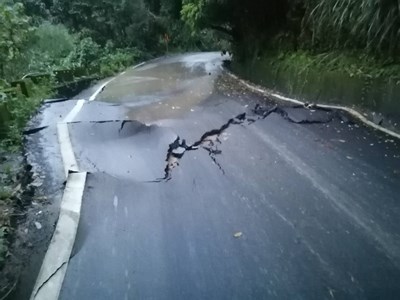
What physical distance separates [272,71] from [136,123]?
6.14m

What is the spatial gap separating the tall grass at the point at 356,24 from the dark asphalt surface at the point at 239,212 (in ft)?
5.59

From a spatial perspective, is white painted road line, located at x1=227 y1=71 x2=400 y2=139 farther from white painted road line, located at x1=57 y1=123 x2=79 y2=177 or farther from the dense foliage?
white painted road line, located at x1=57 y1=123 x2=79 y2=177

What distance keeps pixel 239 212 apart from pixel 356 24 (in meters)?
5.75

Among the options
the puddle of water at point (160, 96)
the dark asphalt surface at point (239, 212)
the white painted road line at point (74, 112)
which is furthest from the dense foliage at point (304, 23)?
the white painted road line at point (74, 112)

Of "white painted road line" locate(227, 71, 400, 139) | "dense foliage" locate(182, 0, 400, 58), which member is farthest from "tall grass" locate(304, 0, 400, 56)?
"white painted road line" locate(227, 71, 400, 139)

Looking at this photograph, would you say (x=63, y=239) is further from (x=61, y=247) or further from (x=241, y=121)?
(x=241, y=121)

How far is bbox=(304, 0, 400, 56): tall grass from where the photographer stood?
24.6ft

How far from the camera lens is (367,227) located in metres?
4.17

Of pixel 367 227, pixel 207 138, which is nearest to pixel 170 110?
pixel 207 138

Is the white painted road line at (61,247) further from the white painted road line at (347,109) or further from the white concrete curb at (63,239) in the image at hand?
the white painted road line at (347,109)

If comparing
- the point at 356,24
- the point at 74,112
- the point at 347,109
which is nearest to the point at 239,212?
the point at 347,109

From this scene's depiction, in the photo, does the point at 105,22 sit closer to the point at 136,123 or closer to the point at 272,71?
the point at 272,71

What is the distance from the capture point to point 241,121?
29.5ft

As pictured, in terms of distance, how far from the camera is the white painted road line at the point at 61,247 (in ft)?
11.4
